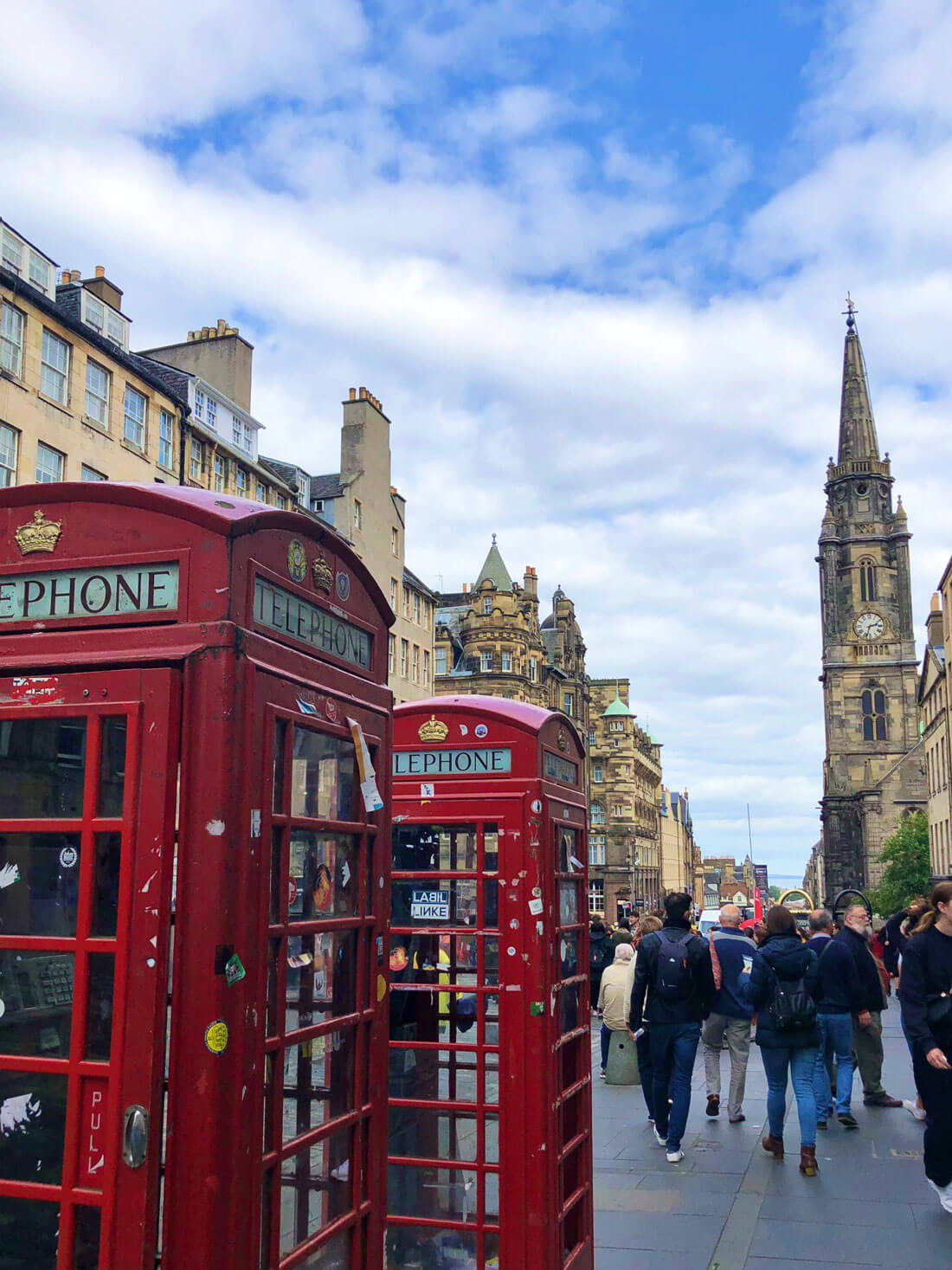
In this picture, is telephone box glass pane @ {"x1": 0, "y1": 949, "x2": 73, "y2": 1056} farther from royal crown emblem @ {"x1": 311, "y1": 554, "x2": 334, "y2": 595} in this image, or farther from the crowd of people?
the crowd of people

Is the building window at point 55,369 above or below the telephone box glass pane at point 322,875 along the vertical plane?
above

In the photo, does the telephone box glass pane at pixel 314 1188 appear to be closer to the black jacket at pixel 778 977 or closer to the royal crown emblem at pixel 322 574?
the royal crown emblem at pixel 322 574

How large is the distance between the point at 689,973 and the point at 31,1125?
23.3 feet

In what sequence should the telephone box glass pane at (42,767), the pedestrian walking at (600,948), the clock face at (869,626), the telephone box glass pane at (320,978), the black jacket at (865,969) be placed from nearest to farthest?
the telephone box glass pane at (42,767)
the telephone box glass pane at (320,978)
the black jacket at (865,969)
the pedestrian walking at (600,948)
the clock face at (869,626)

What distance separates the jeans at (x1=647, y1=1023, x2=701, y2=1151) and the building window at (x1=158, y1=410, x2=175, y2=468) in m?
24.5

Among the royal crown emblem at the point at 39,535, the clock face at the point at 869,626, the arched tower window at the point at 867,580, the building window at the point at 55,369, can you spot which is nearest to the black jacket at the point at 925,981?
the royal crown emblem at the point at 39,535

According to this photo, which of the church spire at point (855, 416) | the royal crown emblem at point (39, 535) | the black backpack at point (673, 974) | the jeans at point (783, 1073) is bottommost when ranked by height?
the jeans at point (783, 1073)

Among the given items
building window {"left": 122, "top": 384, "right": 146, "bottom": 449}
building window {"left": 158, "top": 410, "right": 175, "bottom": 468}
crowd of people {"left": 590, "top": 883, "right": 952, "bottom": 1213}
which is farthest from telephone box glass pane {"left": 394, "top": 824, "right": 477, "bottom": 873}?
building window {"left": 158, "top": 410, "right": 175, "bottom": 468}

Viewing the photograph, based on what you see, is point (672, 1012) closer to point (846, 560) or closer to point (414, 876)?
point (414, 876)

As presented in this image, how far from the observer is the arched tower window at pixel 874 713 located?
88.9 metres

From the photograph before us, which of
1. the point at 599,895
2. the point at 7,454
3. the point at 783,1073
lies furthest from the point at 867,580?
the point at 783,1073

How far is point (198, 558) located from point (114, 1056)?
1.26 m

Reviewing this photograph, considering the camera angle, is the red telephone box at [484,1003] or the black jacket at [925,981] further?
the black jacket at [925,981]

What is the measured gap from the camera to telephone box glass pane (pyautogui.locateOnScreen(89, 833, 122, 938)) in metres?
2.85
